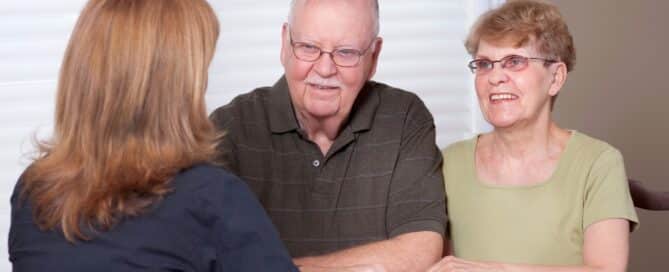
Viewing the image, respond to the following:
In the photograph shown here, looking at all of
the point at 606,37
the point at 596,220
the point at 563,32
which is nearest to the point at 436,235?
the point at 596,220

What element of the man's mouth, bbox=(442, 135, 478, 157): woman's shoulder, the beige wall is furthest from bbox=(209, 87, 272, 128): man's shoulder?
the beige wall

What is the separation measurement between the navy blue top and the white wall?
5.41 ft

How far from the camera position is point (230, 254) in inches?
58.7

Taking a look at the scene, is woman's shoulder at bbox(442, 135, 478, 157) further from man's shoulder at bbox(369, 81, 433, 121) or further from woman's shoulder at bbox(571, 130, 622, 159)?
woman's shoulder at bbox(571, 130, 622, 159)

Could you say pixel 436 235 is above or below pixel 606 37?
below

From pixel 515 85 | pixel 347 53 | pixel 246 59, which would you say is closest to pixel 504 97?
pixel 515 85

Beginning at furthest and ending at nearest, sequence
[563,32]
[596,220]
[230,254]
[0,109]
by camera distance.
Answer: [0,109], [563,32], [596,220], [230,254]

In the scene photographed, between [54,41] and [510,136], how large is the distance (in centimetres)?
163

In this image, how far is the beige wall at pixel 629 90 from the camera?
3.33m

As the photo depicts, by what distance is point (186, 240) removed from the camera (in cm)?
148

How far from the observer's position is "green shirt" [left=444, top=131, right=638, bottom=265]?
2139 millimetres

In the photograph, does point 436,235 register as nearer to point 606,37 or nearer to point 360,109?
point 360,109

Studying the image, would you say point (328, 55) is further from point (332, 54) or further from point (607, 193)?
point (607, 193)

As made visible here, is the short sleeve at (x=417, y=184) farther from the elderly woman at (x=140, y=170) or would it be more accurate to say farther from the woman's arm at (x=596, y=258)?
the elderly woman at (x=140, y=170)
